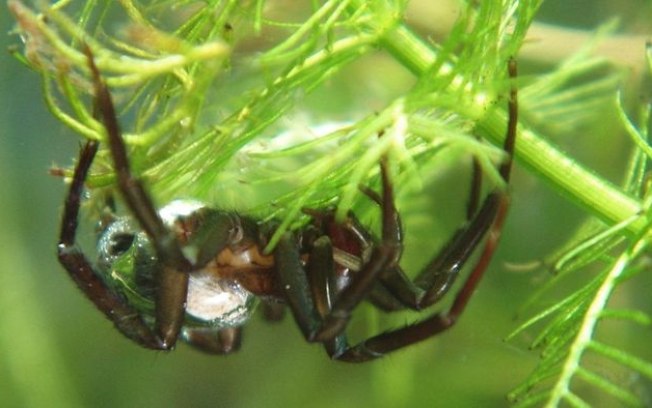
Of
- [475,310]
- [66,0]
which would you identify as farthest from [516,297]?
[66,0]

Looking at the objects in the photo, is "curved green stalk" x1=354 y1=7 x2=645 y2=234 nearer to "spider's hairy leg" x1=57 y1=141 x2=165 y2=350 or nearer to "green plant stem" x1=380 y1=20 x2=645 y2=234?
"green plant stem" x1=380 y1=20 x2=645 y2=234

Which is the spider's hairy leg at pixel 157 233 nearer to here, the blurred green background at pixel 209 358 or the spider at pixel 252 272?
the spider at pixel 252 272

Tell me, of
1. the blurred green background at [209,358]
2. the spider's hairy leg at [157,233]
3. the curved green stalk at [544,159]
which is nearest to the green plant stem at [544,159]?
the curved green stalk at [544,159]

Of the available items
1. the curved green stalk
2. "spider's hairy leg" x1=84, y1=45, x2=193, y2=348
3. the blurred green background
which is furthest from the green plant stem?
the blurred green background

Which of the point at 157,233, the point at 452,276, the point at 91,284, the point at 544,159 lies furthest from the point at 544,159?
the point at 91,284

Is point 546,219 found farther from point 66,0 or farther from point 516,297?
point 66,0

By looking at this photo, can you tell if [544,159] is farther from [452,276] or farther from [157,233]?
[157,233]
